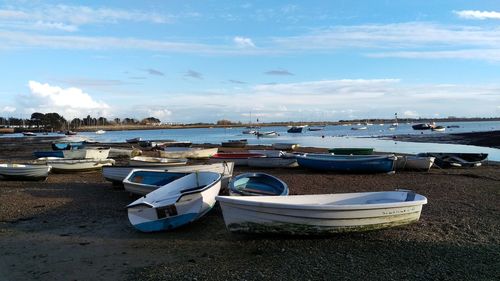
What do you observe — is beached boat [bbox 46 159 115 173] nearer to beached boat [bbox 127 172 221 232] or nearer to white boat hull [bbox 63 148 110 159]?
white boat hull [bbox 63 148 110 159]

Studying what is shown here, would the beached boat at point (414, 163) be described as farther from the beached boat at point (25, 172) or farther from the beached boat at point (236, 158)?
the beached boat at point (25, 172)

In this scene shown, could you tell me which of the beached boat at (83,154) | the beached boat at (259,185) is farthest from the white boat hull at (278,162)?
the beached boat at (83,154)

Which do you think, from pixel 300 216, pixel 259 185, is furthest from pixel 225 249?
pixel 259 185

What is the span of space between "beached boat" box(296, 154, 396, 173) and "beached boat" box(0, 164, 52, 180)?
489 inches

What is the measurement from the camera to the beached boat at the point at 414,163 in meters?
23.2

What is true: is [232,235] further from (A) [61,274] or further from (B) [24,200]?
(B) [24,200]

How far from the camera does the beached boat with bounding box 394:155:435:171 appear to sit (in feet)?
76.0

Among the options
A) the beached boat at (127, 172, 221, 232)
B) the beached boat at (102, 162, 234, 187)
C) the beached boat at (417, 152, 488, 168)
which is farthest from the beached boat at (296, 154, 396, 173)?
the beached boat at (127, 172, 221, 232)

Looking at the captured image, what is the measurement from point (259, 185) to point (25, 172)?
11.3 m

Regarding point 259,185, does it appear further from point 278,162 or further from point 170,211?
→ point 278,162

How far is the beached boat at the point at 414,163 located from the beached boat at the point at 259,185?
11443mm

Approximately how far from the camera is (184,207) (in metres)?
10.7

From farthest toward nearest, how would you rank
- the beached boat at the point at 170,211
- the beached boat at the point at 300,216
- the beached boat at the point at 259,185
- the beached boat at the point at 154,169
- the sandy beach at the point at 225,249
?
the beached boat at the point at 154,169, the beached boat at the point at 259,185, the beached boat at the point at 170,211, the beached boat at the point at 300,216, the sandy beach at the point at 225,249

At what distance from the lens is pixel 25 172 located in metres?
19.6
